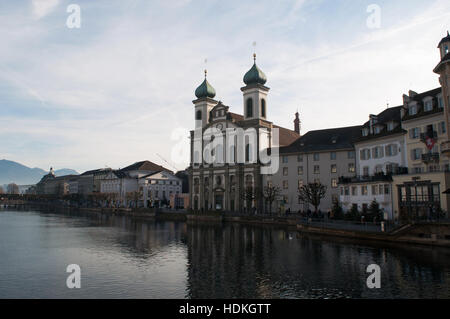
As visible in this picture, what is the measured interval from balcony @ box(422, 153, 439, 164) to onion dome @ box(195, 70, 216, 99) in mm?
66776

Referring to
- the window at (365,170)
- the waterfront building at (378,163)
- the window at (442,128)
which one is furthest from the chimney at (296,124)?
the window at (442,128)

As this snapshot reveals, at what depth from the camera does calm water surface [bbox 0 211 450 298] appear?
21.2 meters

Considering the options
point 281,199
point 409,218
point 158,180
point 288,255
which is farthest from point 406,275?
point 158,180

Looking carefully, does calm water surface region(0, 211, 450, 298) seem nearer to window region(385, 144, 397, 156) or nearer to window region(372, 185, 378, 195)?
window region(372, 185, 378, 195)

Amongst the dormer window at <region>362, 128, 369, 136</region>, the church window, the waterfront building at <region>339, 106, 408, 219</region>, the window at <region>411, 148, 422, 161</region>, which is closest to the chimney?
the church window

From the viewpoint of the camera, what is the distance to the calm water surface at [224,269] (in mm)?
21203

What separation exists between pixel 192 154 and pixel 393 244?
7011 centimetres

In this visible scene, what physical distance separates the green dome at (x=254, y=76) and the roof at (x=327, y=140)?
19663 millimetres

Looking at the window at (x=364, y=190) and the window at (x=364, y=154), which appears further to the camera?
the window at (x=364, y=154)

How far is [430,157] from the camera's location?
44281 mm

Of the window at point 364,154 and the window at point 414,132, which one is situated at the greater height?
the window at point 414,132

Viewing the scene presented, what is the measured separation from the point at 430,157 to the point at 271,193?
119 ft

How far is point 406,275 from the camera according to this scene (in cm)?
2416

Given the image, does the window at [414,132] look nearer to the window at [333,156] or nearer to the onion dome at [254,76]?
the window at [333,156]
